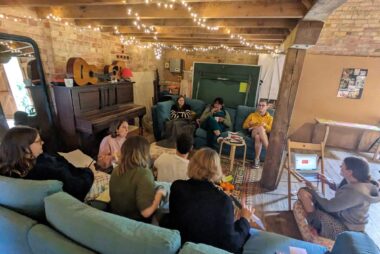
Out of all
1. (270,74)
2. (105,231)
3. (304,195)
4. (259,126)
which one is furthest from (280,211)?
(270,74)

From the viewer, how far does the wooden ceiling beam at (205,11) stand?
6.43 ft

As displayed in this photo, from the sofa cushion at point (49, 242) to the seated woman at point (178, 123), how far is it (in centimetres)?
279

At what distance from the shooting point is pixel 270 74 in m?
5.34

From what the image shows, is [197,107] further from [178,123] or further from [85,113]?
[85,113]

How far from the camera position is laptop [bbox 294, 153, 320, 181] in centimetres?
228

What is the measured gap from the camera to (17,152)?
1.32 metres

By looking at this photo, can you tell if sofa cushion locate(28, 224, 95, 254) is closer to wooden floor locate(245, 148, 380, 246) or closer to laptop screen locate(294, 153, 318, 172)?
wooden floor locate(245, 148, 380, 246)

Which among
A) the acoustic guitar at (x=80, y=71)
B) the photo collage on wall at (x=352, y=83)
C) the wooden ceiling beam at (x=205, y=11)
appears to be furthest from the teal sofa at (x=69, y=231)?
the photo collage on wall at (x=352, y=83)

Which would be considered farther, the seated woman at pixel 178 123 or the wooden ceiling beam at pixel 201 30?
the seated woman at pixel 178 123

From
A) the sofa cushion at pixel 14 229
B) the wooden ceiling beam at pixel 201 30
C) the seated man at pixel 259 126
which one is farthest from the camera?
the seated man at pixel 259 126

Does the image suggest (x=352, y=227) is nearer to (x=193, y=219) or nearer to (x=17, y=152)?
(x=193, y=219)

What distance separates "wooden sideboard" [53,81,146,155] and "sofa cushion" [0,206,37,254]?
6.16ft

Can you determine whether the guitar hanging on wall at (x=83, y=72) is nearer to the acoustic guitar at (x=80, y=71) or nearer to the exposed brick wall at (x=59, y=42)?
the acoustic guitar at (x=80, y=71)

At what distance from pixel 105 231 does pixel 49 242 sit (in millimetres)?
321
